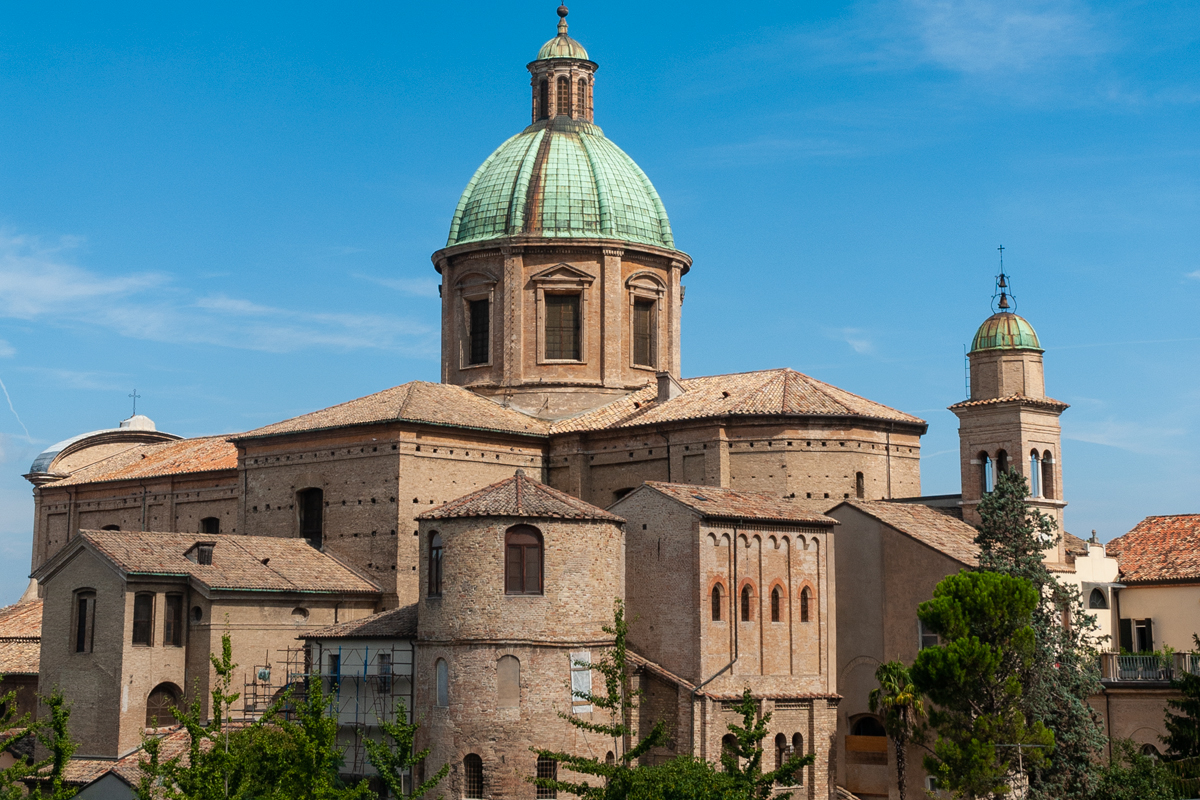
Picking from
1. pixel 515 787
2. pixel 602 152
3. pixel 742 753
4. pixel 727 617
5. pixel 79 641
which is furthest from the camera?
pixel 602 152

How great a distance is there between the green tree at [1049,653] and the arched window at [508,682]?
412 inches

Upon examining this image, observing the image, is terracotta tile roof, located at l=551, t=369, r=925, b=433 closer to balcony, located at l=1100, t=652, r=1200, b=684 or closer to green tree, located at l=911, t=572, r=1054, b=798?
balcony, located at l=1100, t=652, r=1200, b=684

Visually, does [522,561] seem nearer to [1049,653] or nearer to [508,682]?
[508,682]

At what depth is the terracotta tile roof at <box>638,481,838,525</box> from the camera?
1394 inches

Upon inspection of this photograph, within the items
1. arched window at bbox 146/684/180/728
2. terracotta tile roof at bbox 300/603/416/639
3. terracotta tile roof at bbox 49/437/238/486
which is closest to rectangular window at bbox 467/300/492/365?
terracotta tile roof at bbox 49/437/238/486

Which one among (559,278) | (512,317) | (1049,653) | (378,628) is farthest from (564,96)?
Answer: (1049,653)

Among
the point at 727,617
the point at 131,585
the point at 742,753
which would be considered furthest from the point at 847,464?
the point at 131,585

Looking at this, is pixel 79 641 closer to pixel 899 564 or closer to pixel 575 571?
pixel 575 571

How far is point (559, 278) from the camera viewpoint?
4566 cm

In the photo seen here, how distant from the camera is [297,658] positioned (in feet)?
129

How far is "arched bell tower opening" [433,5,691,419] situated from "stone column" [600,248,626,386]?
0.03 meters

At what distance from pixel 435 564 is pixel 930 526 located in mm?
12041

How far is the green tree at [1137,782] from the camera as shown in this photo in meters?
31.6

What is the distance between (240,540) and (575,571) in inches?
413
